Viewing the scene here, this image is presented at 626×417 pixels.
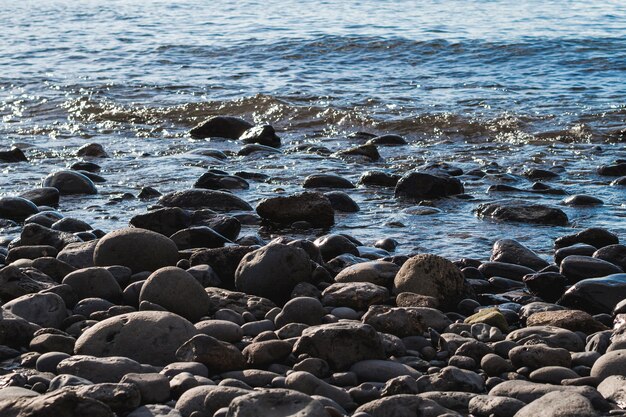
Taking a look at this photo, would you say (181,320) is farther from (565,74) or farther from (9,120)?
(565,74)

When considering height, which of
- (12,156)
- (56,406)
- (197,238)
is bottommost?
(12,156)

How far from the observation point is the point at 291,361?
12.8 feet

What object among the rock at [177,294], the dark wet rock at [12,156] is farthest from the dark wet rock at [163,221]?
the dark wet rock at [12,156]

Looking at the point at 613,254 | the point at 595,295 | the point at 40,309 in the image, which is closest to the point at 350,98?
the point at 613,254

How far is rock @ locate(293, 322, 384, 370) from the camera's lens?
12.6 feet

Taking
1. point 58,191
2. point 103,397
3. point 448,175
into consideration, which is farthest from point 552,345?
point 58,191

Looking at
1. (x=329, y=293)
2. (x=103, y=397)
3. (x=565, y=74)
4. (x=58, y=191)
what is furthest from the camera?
(x=565, y=74)

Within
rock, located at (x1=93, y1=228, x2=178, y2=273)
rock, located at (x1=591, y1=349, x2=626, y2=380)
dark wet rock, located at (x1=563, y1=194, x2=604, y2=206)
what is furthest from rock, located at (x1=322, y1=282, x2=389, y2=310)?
dark wet rock, located at (x1=563, y1=194, x2=604, y2=206)

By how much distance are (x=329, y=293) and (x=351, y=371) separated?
3.50 ft

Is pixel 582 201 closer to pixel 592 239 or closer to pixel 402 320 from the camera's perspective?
pixel 592 239

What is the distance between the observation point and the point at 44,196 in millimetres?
7371

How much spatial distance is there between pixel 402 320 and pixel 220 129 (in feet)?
21.5

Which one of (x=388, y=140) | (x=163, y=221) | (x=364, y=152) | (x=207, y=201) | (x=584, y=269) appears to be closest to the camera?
(x=584, y=269)

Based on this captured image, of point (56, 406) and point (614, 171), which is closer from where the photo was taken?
point (56, 406)
